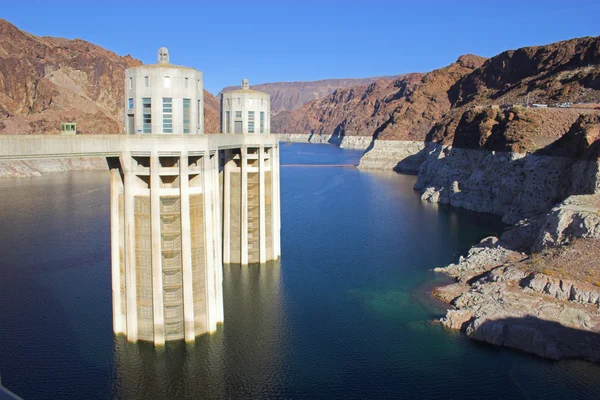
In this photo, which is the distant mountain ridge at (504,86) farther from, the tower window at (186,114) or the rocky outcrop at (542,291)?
the tower window at (186,114)

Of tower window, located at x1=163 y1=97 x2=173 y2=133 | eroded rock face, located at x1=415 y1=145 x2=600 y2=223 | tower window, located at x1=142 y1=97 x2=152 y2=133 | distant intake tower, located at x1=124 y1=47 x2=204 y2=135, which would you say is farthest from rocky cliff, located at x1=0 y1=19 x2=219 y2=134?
tower window, located at x1=163 y1=97 x2=173 y2=133

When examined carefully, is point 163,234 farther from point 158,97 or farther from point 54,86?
point 54,86

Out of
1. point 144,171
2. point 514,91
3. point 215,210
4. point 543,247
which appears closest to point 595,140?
point 543,247

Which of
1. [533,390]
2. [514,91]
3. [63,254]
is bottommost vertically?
[533,390]

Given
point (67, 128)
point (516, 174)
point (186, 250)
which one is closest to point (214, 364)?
point (186, 250)

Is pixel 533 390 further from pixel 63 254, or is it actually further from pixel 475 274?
pixel 63 254

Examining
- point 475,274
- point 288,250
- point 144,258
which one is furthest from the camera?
point 288,250
